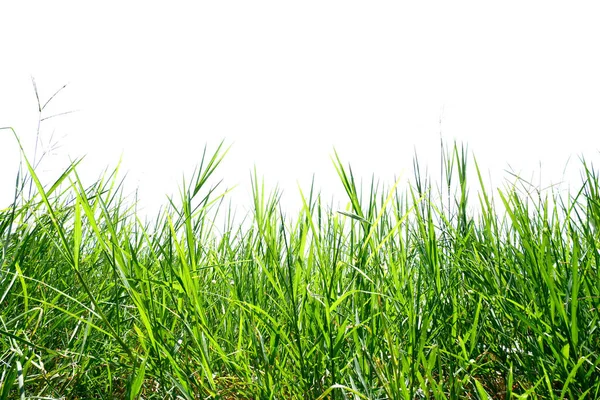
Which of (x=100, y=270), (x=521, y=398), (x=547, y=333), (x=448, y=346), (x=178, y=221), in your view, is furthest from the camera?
(x=100, y=270)

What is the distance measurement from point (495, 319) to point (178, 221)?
91 cm

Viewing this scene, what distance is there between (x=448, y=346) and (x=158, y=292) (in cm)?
86

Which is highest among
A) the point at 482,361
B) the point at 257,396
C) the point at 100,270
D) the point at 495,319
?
the point at 100,270

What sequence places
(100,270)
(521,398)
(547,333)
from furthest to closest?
(100,270)
(547,333)
(521,398)

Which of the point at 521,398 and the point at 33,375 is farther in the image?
the point at 33,375

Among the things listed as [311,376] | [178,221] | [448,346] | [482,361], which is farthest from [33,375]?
[482,361]

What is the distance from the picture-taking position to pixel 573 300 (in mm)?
1107

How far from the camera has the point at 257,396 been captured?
1.23m

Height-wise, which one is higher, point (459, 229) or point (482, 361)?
point (459, 229)

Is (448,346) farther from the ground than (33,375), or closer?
farther from the ground

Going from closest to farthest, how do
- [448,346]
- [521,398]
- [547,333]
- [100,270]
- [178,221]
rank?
[521,398] < [547,333] < [448,346] < [178,221] < [100,270]

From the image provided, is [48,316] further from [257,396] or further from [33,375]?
[257,396]

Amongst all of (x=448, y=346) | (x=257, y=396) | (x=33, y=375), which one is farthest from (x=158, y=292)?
(x=448, y=346)

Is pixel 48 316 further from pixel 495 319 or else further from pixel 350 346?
pixel 495 319
